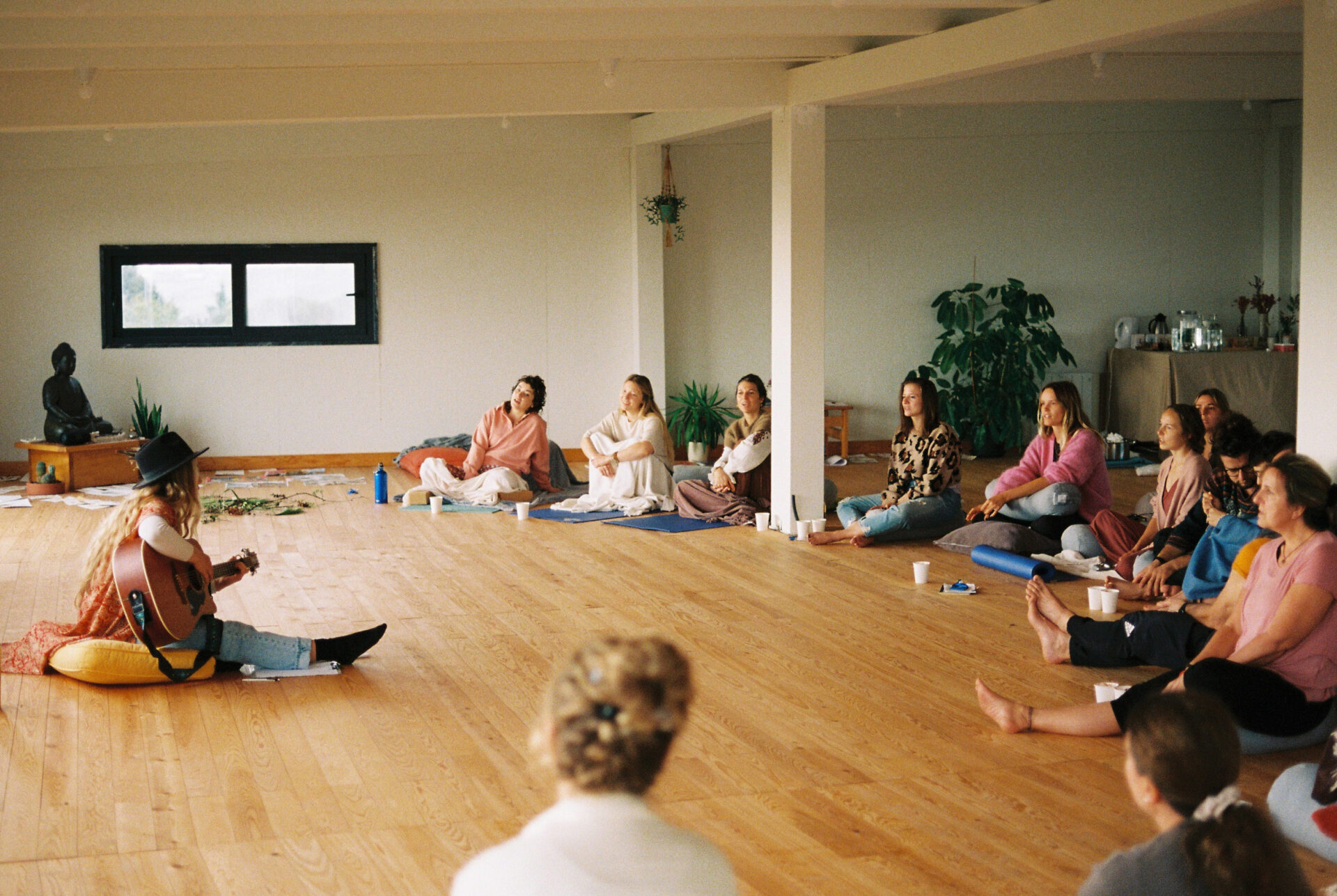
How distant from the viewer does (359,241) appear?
11.7 m

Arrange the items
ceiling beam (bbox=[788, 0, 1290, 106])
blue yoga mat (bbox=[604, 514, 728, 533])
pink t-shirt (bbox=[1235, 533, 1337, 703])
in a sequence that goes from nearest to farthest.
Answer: pink t-shirt (bbox=[1235, 533, 1337, 703])
ceiling beam (bbox=[788, 0, 1290, 106])
blue yoga mat (bbox=[604, 514, 728, 533])

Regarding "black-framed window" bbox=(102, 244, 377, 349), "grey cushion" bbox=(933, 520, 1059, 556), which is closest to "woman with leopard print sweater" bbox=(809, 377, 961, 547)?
"grey cushion" bbox=(933, 520, 1059, 556)

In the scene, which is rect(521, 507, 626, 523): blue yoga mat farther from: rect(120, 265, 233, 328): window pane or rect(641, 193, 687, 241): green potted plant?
rect(120, 265, 233, 328): window pane

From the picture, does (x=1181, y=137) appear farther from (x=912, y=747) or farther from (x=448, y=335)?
(x=912, y=747)

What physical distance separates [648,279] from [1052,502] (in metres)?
5.49

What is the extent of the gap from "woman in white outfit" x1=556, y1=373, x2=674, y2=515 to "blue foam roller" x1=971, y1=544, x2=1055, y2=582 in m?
2.60

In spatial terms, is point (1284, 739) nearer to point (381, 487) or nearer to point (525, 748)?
point (525, 748)

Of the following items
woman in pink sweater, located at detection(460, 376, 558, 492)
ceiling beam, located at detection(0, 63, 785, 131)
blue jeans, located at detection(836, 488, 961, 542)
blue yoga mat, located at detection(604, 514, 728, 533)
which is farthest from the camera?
woman in pink sweater, located at detection(460, 376, 558, 492)

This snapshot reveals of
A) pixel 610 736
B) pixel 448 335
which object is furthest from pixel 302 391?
pixel 610 736

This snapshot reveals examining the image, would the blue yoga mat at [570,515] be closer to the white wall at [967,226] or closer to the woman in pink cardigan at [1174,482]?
the woman in pink cardigan at [1174,482]

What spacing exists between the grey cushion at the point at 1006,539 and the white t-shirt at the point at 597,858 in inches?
222

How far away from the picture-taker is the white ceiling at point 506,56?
5.93 meters

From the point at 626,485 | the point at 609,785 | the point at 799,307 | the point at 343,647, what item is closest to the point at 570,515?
the point at 626,485

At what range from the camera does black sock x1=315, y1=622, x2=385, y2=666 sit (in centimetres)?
507
